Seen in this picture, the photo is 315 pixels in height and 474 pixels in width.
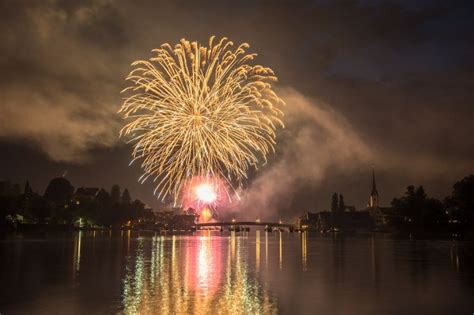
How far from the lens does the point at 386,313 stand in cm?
2491

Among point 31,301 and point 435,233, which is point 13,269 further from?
point 435,233

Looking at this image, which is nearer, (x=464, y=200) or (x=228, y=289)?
(x=228, y=289)

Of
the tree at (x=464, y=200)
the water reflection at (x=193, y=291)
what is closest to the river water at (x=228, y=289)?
the water reflection at (x=193, y=291)

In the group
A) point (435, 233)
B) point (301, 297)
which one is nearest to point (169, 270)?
point (301, 297)

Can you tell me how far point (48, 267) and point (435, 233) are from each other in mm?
147025

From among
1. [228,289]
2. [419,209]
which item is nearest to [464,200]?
[419,209]

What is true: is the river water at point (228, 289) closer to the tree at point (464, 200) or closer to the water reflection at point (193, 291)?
the water reflection at point (193, 291)

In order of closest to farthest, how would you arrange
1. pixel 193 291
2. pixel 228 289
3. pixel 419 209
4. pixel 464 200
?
1. pixel 193 291
2. pixel 228 289
3. pixel 464 200
4. pixel 419 209

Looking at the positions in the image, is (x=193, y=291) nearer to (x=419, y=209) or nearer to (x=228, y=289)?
(x=228, y=289)

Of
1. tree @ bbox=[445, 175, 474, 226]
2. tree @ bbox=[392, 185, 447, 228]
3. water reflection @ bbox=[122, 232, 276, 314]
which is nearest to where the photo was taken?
water reflection @ bbox=[122, 232, 276, 314]

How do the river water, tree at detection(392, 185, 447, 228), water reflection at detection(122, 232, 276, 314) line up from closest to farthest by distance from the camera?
water reflection at detection(122, 232, 276, 314)
the river water
tree at detection(392, 185, 447, 228)

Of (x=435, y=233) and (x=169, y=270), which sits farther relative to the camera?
(x=435, y=233)

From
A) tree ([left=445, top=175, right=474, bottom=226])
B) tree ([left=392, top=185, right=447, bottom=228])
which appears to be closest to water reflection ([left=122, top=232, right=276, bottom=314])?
tree ([left=445, top=175, right=474, bottom=226])

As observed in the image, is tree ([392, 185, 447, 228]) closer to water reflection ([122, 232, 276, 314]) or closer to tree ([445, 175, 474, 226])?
tree ([445, 175, 474, 226])
